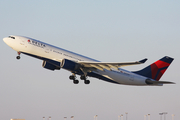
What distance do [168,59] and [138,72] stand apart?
721 cm

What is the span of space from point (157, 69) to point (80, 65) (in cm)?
1718

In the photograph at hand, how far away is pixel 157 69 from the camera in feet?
220

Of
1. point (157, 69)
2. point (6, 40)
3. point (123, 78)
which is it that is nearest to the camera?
point (6, 40)

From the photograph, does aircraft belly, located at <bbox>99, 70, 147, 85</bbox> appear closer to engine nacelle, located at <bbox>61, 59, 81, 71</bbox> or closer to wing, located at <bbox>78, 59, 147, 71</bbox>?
wing, located at <bbox>78, 59, 147, 71</bbox>

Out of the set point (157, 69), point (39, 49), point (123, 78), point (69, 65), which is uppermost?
point (157, 69)

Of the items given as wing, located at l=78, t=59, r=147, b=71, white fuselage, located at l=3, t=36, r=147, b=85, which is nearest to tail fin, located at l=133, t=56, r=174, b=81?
wing, located at l=78, t=59, r=147, b=71

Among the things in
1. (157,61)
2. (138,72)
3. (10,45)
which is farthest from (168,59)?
(10,45)

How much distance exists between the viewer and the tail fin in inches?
2598

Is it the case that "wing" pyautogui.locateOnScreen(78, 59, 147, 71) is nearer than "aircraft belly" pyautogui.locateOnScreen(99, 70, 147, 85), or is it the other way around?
"wing" pyautogui.locateOnScreen(78, 59, 147, 71)

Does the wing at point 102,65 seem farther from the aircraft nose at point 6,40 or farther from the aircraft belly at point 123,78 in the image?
the aircraft nose at point 6,40

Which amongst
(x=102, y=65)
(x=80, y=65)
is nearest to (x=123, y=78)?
(x=102, y=65)

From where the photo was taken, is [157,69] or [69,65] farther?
[157,69]

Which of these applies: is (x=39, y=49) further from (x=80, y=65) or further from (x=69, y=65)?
(x=80, y=65)

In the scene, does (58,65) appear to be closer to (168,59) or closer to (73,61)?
(73,61)
